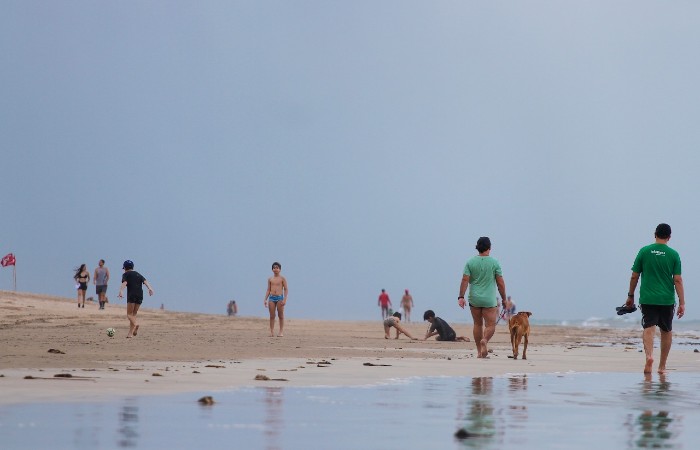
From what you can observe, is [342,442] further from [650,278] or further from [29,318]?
[29,318]

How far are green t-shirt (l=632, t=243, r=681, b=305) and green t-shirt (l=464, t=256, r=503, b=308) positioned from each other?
3414 millimetres

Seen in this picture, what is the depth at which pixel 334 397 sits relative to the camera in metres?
9.89

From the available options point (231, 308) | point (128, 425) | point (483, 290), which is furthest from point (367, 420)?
point (231, 308)

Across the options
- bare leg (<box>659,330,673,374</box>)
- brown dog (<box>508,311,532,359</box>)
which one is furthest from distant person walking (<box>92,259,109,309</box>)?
bare leg (<box>659,330,673,374</box>)

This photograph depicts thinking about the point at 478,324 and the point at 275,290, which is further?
the point at 275,290

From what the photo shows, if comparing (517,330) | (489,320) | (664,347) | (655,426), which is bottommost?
(655,426)

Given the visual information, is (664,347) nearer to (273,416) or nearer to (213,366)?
(213,366)

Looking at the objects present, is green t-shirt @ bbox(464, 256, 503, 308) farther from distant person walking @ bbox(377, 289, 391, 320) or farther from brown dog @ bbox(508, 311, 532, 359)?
distant person walking @ bbox(377, 289, 391, 320)

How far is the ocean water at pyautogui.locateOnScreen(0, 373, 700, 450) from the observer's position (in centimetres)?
666

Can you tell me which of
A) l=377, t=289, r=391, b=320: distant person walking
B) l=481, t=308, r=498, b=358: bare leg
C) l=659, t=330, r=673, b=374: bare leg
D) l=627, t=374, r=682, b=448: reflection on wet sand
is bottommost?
l=627, t=374, r=682, b=448: reflection on wet sand

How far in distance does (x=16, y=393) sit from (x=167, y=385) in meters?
1.72

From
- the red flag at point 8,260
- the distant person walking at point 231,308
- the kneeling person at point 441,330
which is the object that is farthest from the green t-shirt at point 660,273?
the distant person walking at point 231,308

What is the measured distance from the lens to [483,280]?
60.3ft

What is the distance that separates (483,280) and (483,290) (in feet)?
0.55
